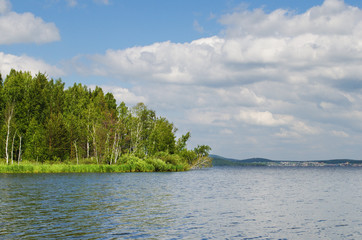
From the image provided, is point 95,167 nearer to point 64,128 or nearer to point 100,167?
point 100,167

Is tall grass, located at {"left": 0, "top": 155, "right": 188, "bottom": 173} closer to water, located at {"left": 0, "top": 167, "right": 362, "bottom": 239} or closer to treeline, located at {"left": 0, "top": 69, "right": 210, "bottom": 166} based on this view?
treeline, located at {"left": 0, "top": 69, "right": 210, "bottom": 166}

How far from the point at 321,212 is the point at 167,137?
101 metres

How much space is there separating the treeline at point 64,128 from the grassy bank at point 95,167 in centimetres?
397

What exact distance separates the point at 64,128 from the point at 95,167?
Result: 21.0 meters

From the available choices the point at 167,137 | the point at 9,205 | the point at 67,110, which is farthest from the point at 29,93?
the point at 9,205

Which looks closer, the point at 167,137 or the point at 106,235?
the point at 106,235

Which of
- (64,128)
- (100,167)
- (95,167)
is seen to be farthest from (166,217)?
(64,128)

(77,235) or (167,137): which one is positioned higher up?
(167,137)

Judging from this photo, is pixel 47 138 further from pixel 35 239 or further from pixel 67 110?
pixel 35 239

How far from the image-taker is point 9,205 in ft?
114

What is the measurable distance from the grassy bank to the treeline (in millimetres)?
3973

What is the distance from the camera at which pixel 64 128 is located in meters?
109

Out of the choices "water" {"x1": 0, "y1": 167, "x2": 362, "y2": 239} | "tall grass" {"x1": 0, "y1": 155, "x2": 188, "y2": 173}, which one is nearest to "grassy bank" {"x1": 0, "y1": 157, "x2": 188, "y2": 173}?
"tall grass" {"x1": 0, "y1": 155, "x2": 188, "y2": 173}

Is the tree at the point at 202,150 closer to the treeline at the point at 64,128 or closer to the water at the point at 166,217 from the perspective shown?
the treeline at the point at 64,128
